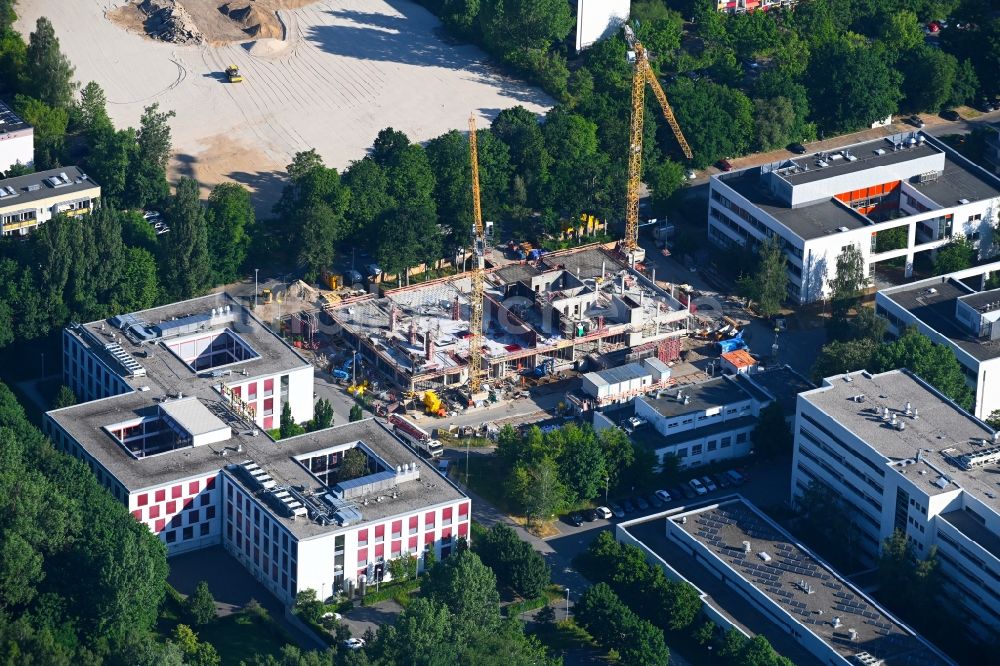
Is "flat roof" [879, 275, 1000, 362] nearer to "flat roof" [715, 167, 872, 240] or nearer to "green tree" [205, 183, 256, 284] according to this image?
"flat roof" [715, 167, 872, 240]

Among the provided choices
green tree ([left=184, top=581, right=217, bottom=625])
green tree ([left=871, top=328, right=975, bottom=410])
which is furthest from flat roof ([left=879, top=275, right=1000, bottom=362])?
green tree ([left=184, top=581, right=217, bottom=625])

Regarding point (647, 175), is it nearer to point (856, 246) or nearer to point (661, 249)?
point (661, 249)

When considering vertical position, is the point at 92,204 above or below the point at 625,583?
above

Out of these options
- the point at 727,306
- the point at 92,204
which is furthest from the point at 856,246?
the point at 92,204

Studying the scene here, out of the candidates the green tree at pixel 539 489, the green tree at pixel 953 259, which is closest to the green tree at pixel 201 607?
the green tree at pixel 539 489

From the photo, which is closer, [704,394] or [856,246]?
[704,394]

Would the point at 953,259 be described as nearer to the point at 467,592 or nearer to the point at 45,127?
the point at 467,592

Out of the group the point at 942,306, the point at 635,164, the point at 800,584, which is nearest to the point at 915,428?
the point at 800,584
